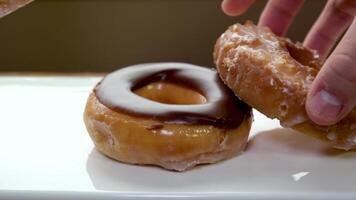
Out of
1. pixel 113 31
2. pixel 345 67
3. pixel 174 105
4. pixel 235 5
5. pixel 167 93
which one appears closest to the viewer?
pixel 345 67

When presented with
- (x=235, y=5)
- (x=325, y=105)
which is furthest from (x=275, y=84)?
(x=235, y=5)

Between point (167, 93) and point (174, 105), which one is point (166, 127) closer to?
point (174, 105)

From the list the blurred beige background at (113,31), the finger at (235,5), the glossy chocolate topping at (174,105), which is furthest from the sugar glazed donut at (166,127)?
the blurred beige background at (113,31)

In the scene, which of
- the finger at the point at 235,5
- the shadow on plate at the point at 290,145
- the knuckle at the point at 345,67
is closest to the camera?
the knuckle at the point at 345,67

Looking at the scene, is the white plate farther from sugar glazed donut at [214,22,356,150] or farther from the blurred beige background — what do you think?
the blurred beige background

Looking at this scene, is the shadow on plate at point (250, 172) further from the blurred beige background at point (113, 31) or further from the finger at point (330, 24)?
the blurred beige background at point (113, 31)

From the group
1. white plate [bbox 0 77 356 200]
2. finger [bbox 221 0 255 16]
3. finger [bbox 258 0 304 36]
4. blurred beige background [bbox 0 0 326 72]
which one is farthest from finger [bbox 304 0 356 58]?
blurred beige background [bbox 0 0 326 72]
